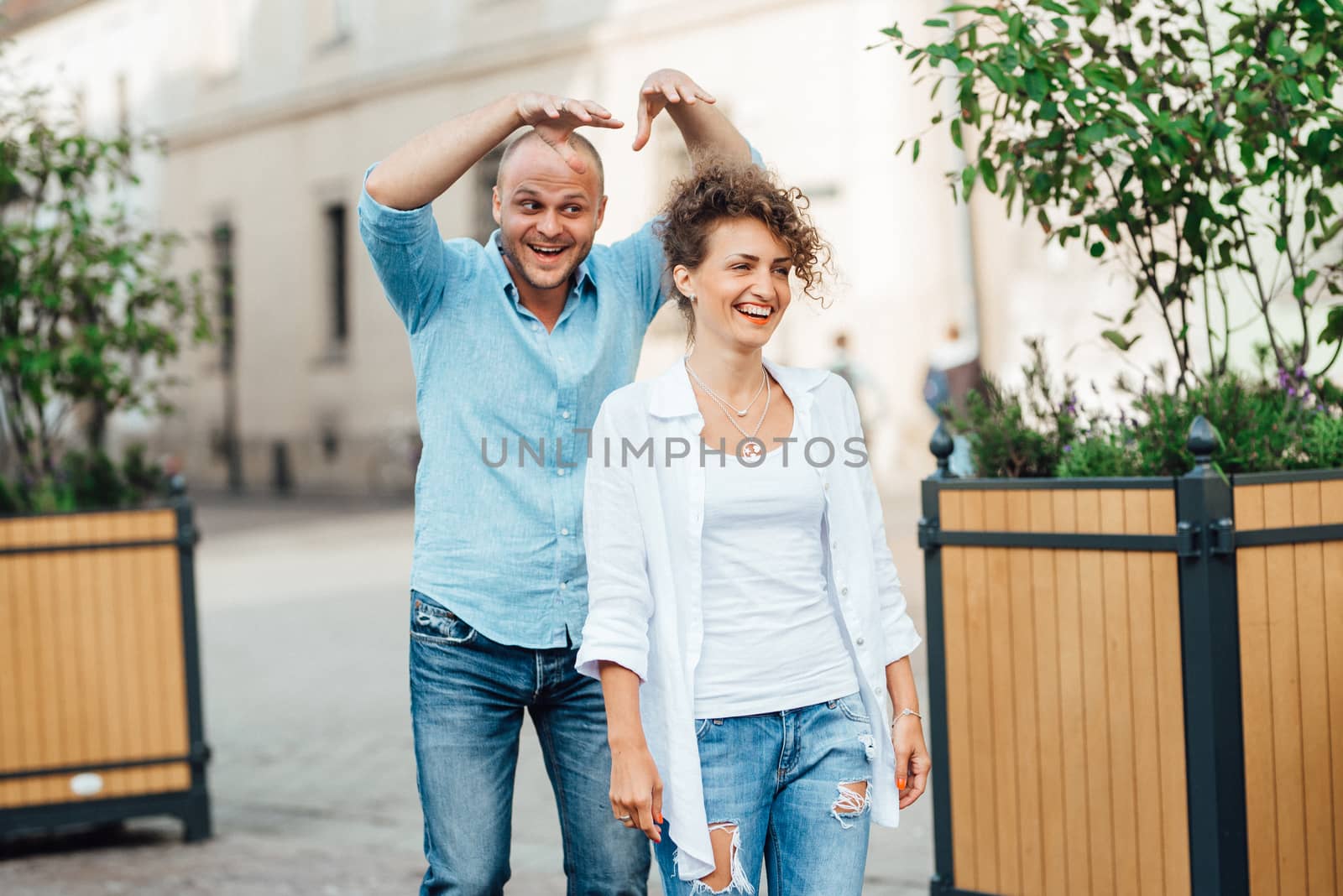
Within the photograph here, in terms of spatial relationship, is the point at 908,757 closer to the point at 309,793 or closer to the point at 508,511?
the point at 508,511

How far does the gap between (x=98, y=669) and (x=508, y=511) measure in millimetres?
3003

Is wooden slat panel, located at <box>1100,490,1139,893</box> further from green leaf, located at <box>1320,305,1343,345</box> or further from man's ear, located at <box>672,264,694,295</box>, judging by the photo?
man's ear, located at <box>672,264,694,295</box>

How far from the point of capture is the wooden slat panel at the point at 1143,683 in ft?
11.7

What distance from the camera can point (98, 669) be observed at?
544 cm

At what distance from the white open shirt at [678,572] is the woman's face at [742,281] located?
14 centimetres

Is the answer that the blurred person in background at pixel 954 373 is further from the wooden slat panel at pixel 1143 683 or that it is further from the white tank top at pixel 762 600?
the white tank top at pixel 762 600

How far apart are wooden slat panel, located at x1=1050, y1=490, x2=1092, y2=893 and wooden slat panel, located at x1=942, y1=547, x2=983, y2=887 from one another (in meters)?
0.26

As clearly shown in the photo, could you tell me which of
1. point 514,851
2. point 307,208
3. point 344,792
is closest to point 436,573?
point 514,851

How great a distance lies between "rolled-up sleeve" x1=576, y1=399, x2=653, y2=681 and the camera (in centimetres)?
258

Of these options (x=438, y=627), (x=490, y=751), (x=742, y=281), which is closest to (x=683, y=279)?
(x=742, y=281)

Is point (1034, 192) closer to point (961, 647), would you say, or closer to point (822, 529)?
point (961, 647)

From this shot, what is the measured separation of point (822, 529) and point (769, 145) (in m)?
16.2

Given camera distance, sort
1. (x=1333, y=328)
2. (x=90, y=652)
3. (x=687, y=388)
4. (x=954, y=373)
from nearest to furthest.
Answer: (x=687, y=388), (x=1333, y=328), (x=90, y=652), (x=954, y=373)

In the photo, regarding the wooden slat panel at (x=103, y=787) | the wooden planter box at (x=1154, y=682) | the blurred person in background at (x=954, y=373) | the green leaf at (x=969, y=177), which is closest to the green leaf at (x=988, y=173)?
the green leaf at (x=969, y=177)
